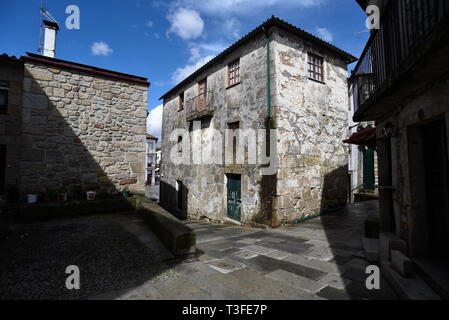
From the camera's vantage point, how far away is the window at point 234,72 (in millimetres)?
9159

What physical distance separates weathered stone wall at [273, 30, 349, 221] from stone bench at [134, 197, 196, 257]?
13.6 feet

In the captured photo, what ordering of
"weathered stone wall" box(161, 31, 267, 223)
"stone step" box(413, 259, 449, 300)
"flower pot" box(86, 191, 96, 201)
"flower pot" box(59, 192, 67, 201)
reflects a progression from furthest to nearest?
"weathered stone wall" box(161, 31, 267, 223), "flower pot" box(86, 191, 96, 201), "flower pot" box(59, 192, 67, 201), "stone step" box(413, 259, 449, 300)

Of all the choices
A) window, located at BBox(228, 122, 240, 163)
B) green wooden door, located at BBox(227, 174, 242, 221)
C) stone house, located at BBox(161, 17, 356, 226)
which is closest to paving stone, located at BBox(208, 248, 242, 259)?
stone house, located at BBox(161, 17, 356, 226)

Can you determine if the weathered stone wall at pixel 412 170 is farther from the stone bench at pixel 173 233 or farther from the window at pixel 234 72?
the window at pixel 234 72

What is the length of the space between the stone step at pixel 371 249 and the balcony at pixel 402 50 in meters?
2.48

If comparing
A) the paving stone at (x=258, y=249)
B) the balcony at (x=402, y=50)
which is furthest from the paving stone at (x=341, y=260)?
the balcony at (x=402, y=50)

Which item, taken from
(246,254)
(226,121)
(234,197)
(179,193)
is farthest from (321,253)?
(179,193)

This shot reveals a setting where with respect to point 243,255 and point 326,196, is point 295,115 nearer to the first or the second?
point 326,196

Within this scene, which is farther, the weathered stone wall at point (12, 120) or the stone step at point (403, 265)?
the weathered stone wall at point (12, 120)

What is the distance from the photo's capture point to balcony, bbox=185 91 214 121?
1034 cm

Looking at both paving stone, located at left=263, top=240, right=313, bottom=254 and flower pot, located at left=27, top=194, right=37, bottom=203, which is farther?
flower pot, located at left=27, top=194, right=37, bottom=203

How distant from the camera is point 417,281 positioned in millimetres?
2650

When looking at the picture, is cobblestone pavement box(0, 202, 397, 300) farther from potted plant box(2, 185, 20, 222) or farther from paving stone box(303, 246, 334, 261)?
potted plant box(2, 185, 20, 222)
